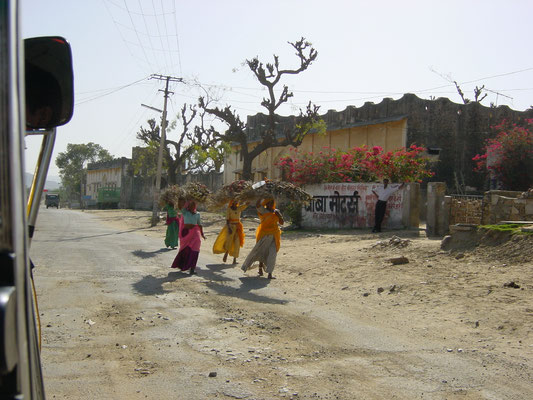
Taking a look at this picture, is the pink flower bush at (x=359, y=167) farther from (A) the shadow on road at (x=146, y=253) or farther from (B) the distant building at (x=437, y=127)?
(A) the shadow on road at (x=146, y=253)

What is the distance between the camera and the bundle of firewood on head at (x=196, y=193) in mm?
11570

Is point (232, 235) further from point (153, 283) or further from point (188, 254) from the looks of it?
point (153, 283)

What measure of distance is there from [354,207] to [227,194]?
25.7ft

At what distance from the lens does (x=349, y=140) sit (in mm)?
29266

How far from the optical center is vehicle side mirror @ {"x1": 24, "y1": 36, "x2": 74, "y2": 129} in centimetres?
219

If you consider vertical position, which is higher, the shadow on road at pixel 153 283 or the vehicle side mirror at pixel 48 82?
the vehicle side mirror at pixel 48 82

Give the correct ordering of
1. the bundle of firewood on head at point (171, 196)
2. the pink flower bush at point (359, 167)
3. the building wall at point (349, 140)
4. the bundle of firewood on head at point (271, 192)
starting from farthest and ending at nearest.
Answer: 1. the building wall at point (349, 140)
2. the pink flower bush at point (359, 167)
3. the bundle of firewood on head at point (171, 196)
4. the bundle of firewood on head at point (271, 192)

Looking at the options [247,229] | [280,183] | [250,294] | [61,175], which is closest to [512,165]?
[247,229]

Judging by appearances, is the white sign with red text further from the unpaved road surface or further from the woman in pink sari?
the woman in pink sari

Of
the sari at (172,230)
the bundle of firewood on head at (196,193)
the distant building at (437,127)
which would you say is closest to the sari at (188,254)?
the bundle of firewood on head at (196,193)

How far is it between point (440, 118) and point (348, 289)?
18.8m

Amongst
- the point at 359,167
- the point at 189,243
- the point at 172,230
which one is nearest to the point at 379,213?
the point at 359,167

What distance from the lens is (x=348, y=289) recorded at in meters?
9.44

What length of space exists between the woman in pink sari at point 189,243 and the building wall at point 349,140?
10877 mm
